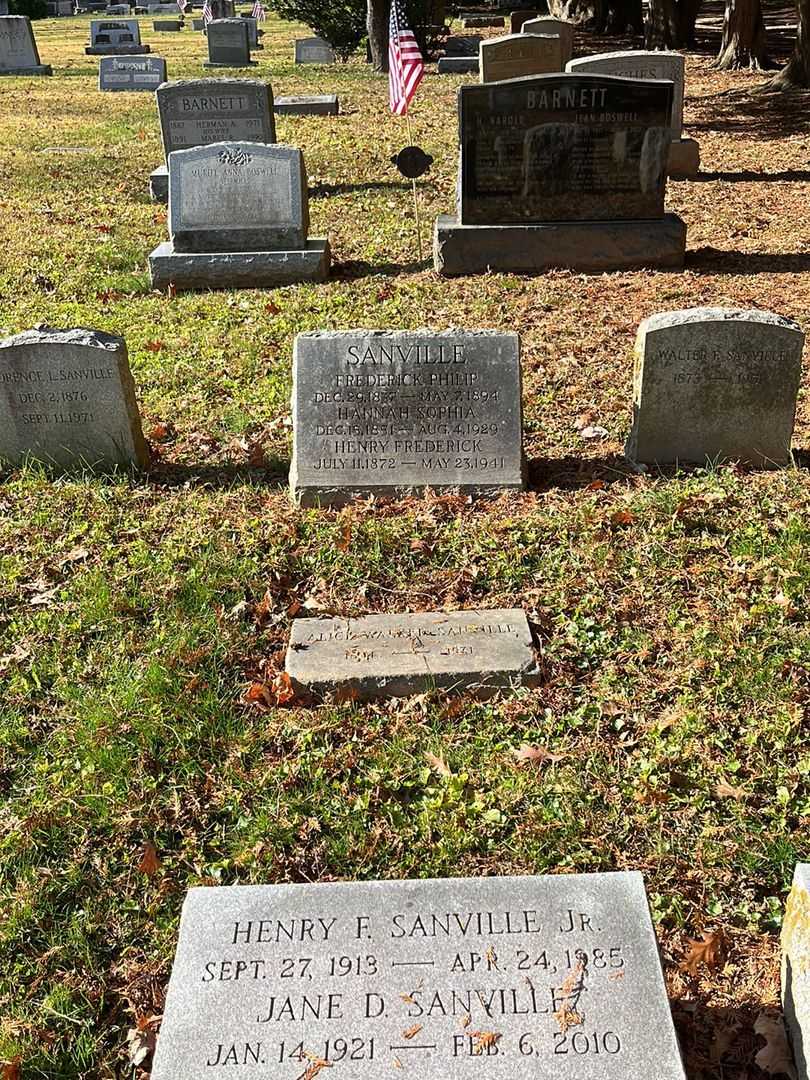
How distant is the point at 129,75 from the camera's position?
23.8m

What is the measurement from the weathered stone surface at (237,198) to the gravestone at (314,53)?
72.5ft

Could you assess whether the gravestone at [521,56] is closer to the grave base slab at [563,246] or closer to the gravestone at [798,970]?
the grave base slab at [563,246]

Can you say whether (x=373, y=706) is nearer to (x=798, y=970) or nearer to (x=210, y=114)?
(x=798, y=970)

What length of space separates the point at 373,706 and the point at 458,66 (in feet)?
78.0

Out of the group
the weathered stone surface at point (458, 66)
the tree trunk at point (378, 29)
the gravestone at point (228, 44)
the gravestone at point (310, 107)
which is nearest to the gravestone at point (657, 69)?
the gravestone at point (310, 107)

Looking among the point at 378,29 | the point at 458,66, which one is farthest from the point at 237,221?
the point at 458,66

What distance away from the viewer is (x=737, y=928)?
10.3ft

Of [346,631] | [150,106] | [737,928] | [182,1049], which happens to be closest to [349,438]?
[346,631]

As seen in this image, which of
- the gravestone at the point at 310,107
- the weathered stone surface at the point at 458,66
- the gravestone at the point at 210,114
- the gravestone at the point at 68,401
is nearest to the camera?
the gravestone at the point at 68,401

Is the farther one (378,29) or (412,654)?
(378,29)

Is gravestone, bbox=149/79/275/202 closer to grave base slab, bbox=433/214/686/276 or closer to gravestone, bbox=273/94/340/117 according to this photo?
grave base slab, bbox=433/214/686/276

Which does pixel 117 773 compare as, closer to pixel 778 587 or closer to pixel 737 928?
pixel 737 928

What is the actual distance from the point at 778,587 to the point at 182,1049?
3388 millimetres

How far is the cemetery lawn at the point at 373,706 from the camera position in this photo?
3240 mm
